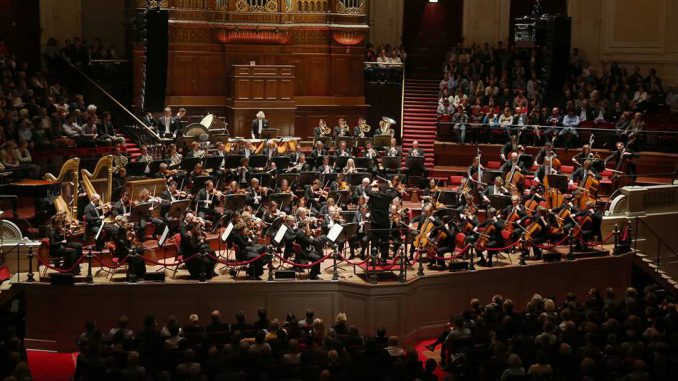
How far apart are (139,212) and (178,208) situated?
72 cm

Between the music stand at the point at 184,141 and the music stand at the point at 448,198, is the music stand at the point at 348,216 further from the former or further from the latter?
the music stand at the point at 184,141

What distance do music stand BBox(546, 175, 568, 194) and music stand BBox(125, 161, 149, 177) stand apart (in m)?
8.08

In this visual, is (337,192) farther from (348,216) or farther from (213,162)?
(213,162)

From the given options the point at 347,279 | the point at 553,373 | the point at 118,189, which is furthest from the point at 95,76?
the point at 553,373

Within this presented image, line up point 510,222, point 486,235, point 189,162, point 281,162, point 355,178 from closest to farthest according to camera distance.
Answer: point 486,235
point 510,222
point 189,162
point 355,178
point 281,162

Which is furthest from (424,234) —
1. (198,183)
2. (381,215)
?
(198,183)

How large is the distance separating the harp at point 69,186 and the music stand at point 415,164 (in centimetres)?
789

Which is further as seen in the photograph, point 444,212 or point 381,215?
point 444,212

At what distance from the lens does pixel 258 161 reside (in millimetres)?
21359

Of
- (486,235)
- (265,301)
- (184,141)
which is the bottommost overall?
(265,301)

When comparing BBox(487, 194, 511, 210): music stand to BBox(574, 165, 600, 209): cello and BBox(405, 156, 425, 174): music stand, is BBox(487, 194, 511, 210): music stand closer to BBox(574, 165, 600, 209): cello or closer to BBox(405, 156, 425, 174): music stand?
BBox(574, 165, 600, 209): cello

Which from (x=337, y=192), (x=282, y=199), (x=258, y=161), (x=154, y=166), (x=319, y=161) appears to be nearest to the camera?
(x=282, y=199)

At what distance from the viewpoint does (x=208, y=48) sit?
86.4 feet

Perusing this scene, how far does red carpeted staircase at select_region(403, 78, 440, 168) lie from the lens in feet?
88.0
